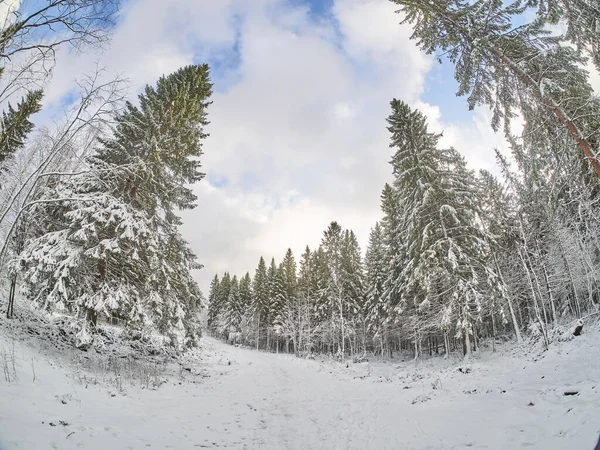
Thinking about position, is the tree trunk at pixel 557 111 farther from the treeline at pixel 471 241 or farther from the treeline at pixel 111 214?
the treeline at pixel 111 214

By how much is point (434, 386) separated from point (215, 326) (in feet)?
205

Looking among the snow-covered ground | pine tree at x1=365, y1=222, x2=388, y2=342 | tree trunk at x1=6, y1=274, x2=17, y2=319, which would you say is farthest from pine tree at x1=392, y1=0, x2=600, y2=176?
pine tree at x1=365, y1=222, x2=388, y2=342

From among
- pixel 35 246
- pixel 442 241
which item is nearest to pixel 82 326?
pixel 35 246

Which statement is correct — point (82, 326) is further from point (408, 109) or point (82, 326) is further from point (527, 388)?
point (408, 109)

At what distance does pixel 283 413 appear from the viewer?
8.32m

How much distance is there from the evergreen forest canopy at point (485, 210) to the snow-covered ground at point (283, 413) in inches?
181

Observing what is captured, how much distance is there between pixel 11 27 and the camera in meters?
4.46

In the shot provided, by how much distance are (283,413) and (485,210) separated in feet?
70.0

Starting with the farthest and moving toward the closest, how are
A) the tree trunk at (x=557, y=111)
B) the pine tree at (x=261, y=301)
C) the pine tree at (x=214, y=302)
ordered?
the pine tree at (x=214, y=302), the pine tree at (x=261, y=301), the tree trunk at (x=557, y=111)

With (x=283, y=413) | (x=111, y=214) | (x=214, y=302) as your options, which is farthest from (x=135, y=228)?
(x=214, y=302)

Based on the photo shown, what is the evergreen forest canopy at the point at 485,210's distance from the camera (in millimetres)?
7121

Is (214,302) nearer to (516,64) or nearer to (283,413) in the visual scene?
(283,413)

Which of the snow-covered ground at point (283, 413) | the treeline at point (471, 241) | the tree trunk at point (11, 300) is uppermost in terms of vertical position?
the treeline at point (471, 241)

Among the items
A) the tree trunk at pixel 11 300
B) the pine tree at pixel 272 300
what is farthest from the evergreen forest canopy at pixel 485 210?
the tree trunk at pixel 11 300
